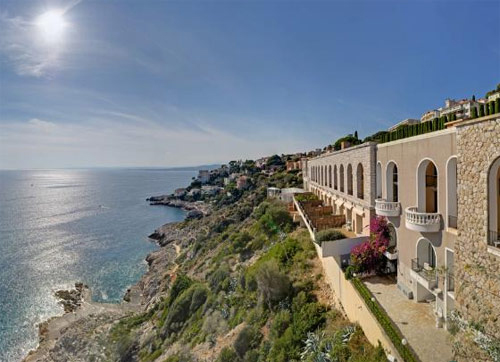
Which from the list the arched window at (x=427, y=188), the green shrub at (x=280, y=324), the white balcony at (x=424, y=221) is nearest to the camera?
the white balcony at (x=424, y=221)

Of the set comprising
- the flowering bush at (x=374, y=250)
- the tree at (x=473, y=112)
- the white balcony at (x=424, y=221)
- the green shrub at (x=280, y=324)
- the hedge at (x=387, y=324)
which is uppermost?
the tree at (x=473, y=112)

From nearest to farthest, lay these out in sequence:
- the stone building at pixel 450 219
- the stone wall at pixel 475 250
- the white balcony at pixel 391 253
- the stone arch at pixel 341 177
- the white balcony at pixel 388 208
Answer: the stone wall at pixel 475 250
the stone building at pixel 450 219
the white balcony at pixel 388 208
the white balcony at pixel 391 253
the stone arch at pixel 341 177

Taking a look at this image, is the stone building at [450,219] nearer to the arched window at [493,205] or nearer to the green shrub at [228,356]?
the arched window at [493,205]

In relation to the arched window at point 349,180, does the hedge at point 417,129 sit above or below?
above

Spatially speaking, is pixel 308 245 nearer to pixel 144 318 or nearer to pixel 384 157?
pixel 384 157

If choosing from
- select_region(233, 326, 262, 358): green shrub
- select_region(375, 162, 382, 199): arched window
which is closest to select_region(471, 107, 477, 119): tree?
select_region(375, 162, 382, 199): arched window

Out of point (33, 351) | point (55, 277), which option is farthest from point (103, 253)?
point (33, 351)

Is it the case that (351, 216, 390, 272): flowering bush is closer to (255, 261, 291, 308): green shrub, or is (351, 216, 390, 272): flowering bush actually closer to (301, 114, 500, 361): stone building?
(301, 114, 500, 361): stone building

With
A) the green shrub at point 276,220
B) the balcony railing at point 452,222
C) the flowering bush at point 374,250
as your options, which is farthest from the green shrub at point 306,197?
the balcony railing at point 452,222

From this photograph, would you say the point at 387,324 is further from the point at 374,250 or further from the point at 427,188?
the point at 427,188
